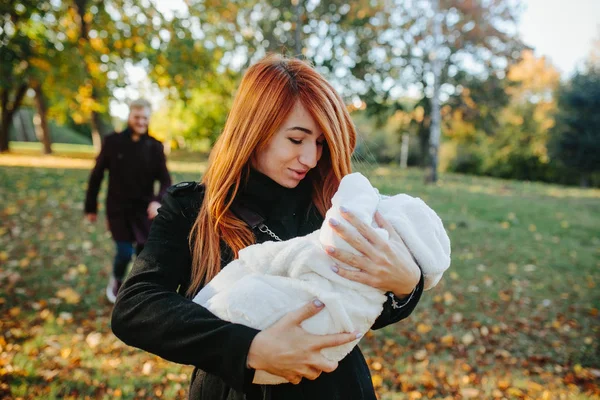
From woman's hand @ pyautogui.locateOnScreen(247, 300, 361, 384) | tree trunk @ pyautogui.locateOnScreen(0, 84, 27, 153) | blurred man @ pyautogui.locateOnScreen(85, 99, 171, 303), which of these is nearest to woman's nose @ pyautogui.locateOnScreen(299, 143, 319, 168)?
woman's hand @ pyautogui.locateOnScreen(247, 300, 361, 384)

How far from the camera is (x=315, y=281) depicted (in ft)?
3.89

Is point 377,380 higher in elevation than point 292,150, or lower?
lower

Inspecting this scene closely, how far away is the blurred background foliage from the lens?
441 inches

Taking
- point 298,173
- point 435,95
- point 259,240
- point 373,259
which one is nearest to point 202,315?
point 259,240

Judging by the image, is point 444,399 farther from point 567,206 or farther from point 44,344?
point 567,206

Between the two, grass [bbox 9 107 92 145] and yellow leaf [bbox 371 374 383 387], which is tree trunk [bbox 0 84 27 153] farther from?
yellow leaf [bbox 371 374 383 387]

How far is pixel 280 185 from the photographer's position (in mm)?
1641

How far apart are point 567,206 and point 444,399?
1266 cm

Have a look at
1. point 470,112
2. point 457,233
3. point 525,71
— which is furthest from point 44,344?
point 525,71

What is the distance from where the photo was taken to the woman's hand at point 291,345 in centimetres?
→ 111

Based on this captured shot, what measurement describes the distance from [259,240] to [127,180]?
3.47 meters

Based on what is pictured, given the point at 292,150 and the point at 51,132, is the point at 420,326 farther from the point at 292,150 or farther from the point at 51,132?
the point at 51,132

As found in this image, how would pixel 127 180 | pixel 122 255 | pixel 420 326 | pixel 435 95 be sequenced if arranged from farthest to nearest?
pixel 435 95 → pixel 420 326 → pixel 122 255 → pixel 127 180

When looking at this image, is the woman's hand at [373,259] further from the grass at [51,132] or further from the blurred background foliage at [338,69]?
the grass at [51,132]
